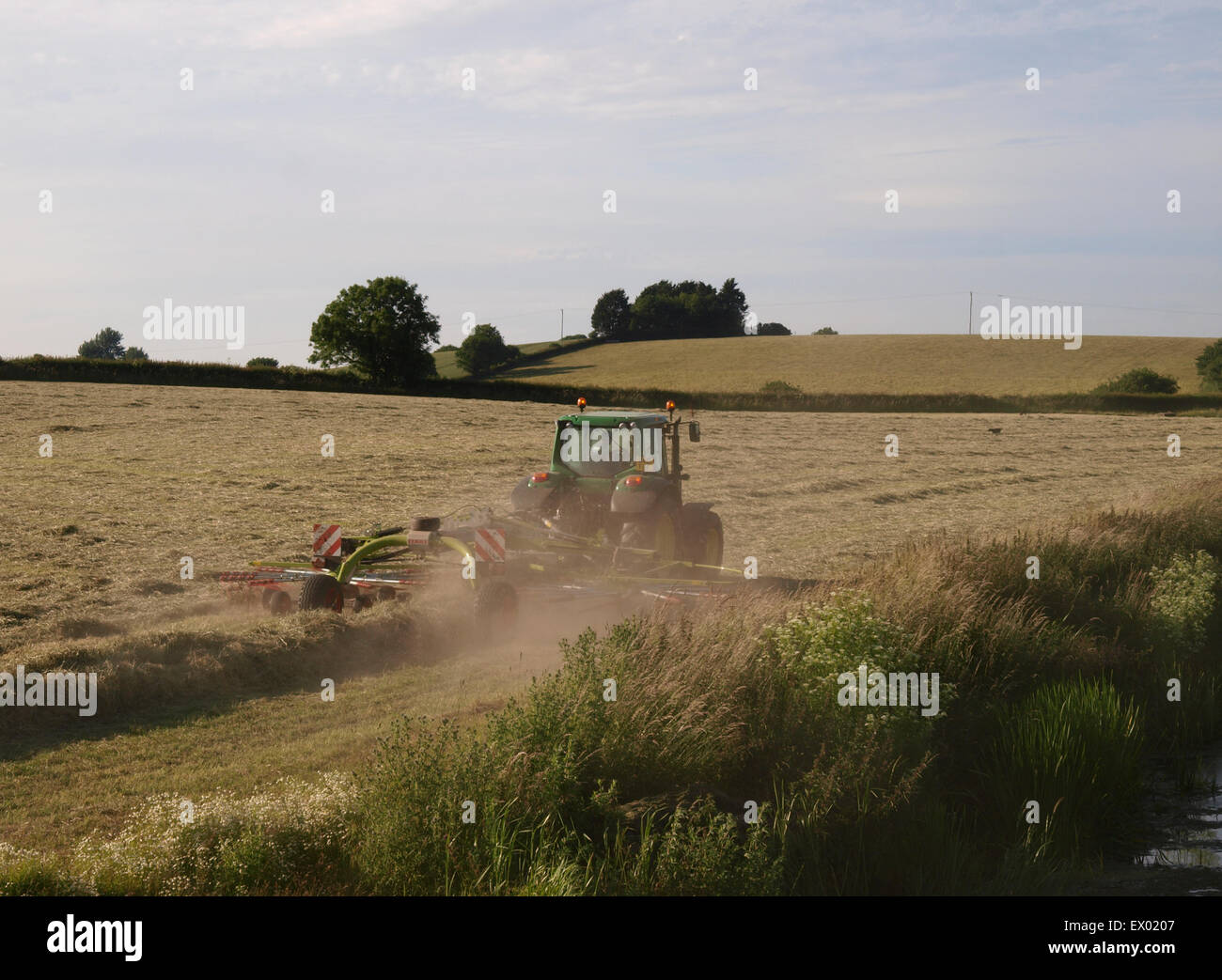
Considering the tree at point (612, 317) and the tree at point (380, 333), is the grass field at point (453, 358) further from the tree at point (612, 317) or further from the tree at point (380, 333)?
the tree at point (380, 333)

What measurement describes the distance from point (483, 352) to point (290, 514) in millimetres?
65980

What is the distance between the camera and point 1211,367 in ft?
223

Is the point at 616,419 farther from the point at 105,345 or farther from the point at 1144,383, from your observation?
the point at 105,345

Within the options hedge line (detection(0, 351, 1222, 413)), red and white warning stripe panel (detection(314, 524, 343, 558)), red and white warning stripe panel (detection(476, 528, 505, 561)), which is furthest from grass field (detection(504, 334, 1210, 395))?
red and white warning stripe panel (detection(476, 528, 505, 561))

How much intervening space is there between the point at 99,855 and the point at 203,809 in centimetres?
53

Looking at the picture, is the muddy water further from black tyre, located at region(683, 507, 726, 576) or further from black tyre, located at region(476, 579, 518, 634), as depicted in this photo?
black tyre, located at region(683, 507, 726, 576)

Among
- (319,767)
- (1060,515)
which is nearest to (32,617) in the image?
(319,767)

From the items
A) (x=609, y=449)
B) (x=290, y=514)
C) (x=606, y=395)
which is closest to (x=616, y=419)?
(x=609, y=449)

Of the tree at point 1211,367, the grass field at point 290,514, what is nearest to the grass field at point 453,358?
the grass field at point 290,514

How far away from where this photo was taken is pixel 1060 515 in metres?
21.8

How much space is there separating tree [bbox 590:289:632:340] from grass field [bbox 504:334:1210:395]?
40.0 ft

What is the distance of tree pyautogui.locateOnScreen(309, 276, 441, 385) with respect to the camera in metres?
62.5

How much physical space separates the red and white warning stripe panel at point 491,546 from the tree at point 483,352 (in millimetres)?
71633

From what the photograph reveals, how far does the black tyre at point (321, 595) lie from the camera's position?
1199 cm
